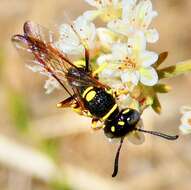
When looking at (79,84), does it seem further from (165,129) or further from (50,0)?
(50,0)

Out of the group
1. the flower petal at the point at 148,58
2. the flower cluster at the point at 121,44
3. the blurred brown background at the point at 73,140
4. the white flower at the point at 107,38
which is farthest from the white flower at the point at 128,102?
the blurred brown background at the point at 73,140

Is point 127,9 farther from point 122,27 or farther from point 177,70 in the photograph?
point 177,70

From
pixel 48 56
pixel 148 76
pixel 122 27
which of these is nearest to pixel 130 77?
pixel 148 76

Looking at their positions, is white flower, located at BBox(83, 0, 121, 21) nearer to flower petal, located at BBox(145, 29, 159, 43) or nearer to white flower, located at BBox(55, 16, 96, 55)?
white flower, located at BBox(55, 16, 96, 55)

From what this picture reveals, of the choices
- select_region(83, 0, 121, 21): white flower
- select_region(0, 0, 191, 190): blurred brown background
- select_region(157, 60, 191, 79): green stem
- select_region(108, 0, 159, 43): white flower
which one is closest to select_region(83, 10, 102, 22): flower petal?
select_region(83, 0, 121, 21): white flower

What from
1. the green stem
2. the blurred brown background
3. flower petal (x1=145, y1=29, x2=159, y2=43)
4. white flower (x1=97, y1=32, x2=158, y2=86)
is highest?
flower petal (x1=145, y1=29, x2=159, y2=43)

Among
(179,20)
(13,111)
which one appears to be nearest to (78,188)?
(13,111)
